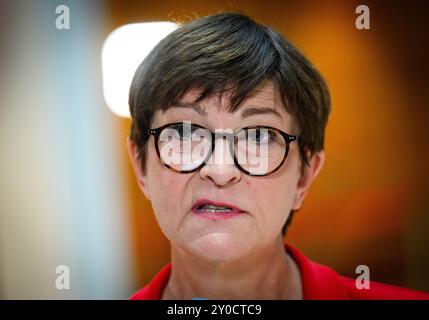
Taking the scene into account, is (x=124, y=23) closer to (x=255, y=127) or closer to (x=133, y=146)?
(x=133, y=146)

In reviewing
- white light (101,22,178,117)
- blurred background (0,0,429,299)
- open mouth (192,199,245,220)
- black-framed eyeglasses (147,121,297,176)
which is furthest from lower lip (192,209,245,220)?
white light (101,22,178,117)

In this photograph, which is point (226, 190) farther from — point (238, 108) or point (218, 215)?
point (238, 108)

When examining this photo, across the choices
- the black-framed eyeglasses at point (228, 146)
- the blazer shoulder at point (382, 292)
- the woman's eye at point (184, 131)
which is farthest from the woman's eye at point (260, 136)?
the blazer shoulder at point (382, 292)

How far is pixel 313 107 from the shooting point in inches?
63.7

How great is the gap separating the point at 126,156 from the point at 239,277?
482 millimetres

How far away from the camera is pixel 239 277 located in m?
1.66

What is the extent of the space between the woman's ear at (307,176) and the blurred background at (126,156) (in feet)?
0.08

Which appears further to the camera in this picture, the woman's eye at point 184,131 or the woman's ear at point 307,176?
the woman's ear at point 307,176

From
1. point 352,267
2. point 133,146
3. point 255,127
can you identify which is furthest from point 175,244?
point 352,267

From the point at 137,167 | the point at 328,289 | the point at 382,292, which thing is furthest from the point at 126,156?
the point at 382,292

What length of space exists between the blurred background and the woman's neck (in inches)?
2.7

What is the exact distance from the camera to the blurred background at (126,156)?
1680 millimetres

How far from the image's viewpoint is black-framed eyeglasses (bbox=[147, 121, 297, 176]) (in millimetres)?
1520

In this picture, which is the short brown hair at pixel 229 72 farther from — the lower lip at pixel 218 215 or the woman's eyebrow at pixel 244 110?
the lower lip at pixel 218 215
